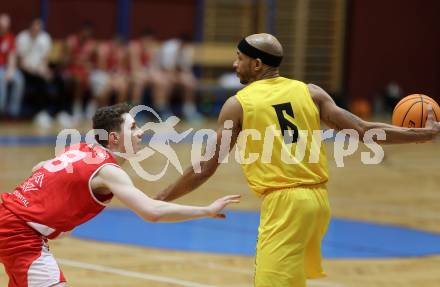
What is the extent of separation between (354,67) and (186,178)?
75.8ft

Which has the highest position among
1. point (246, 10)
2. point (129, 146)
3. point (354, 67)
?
point (129, 146)

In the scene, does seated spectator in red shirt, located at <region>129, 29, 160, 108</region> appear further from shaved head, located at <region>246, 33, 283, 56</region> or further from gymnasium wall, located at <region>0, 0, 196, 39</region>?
shaved head, located at <region>246, 33, 283, 56</region>

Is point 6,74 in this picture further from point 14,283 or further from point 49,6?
point 14,283

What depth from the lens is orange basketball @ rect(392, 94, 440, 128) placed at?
656 cm

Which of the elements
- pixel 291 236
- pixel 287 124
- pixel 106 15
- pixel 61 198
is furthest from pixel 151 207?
pixel 106 15

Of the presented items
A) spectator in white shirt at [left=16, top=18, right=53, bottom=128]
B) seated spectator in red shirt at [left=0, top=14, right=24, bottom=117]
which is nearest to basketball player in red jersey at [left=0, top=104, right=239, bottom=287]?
seated spectator in red shirt at [left=0, top=14, right=24, bottom=117]

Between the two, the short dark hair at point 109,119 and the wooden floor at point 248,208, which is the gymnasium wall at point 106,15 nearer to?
the wooden floor at point 248,208

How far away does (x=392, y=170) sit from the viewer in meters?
17.9

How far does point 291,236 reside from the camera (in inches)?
232

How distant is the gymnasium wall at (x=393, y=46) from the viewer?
28.8m

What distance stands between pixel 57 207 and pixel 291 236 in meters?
1.38

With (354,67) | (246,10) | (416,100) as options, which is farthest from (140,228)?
(354,67)

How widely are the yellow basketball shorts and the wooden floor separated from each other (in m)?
2.61

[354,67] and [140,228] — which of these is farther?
[354,67]
